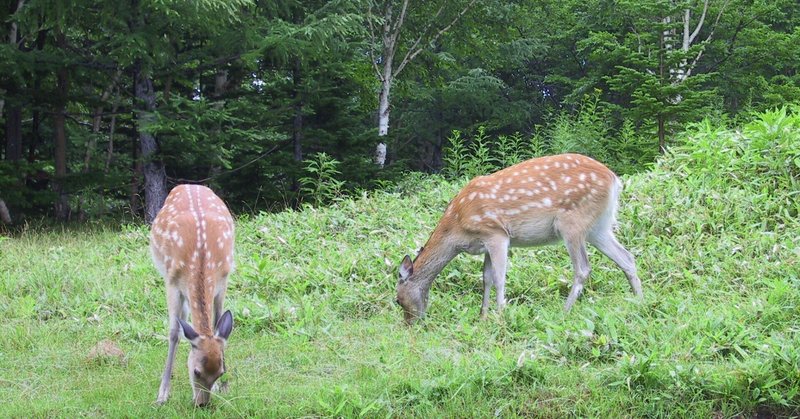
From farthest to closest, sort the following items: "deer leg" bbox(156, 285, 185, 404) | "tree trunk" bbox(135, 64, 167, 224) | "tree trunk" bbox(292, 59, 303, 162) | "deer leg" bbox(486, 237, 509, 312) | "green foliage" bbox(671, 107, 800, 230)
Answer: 1. "tree trunk" bbox(292, 59, 303, 162)
2. "tree trunk" bbox(135, 64, 167, 224)
3. "green foliage" bbox(671, 107, 800, 230)
4. "deer leg" bbox(486, 237, 509, 312)
5. "deer leg" bbox(156, 285, 185, 404)

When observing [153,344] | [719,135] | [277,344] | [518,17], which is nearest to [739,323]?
[277,344]

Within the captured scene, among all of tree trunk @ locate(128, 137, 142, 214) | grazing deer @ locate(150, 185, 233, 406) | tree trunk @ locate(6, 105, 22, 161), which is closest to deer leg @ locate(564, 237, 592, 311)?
grazing deer @ locate(150, 185, 233, 406)

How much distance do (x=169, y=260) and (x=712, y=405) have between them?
3.51 m

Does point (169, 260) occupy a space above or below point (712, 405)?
above

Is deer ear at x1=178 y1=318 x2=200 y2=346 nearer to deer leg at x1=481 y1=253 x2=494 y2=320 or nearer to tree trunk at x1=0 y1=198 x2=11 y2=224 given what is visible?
deer leg at x1=481 y1=253 x2=494 y2=320

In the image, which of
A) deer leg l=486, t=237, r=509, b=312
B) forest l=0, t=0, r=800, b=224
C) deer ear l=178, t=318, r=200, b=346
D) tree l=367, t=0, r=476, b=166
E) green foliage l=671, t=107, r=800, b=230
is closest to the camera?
deer ear l=178, t=318, r=200, b=346

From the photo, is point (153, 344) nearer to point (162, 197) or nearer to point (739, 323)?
point (739, 323)

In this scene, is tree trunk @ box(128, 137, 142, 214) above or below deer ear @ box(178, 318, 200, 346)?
below

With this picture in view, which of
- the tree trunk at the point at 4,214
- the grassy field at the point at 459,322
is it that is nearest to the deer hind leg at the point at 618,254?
the grassy field at the point at 459,322

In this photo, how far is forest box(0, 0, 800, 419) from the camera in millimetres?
4500

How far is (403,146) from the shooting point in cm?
2616

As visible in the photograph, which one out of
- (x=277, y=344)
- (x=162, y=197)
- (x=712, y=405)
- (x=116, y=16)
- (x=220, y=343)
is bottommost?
(x=162, y=197)

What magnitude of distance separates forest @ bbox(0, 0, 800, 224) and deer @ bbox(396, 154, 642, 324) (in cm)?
624

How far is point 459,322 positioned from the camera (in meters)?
6.14
